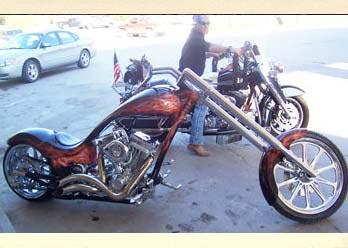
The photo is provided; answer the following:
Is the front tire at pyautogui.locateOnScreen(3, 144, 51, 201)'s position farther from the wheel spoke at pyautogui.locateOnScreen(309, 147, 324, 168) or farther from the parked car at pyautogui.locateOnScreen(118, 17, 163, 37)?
the wheel spoke at pyautogui.locateOnScreen(309, 147, 324, 168)

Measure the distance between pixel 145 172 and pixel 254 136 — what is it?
0.77 m

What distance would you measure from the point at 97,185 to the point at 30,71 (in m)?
2.07

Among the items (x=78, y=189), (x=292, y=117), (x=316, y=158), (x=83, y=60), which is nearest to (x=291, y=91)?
(x=292, y=117)

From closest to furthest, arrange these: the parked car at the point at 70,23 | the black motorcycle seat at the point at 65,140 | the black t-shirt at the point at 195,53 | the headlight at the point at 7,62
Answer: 1. the parked car at the point at 70,23
2. the black motorcycle seat at the point at 65,140
3. the black t-shirt at the point at 195,53
4. the headlight at the point at 7,62

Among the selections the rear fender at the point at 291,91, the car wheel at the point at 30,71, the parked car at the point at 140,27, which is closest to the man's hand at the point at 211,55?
the rear fender at the point at 291,91

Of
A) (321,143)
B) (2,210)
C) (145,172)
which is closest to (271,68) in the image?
(321,143)

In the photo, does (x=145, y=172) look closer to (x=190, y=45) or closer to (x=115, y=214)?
(x=115, y=214)

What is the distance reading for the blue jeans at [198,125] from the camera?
3.54m

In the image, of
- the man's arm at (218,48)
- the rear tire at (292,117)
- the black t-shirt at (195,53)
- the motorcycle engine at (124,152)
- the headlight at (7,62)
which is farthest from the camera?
the rear tire at (292,117)

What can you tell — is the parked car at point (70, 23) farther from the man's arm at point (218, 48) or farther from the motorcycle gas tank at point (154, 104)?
the man's arm at point (218, 48)

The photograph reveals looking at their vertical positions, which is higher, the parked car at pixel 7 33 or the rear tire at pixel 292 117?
the parked car at pixel 7 33

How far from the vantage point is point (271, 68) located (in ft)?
12.4

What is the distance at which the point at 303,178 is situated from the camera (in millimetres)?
2537

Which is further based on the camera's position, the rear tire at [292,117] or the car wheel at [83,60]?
the car wheel at [83,60]
